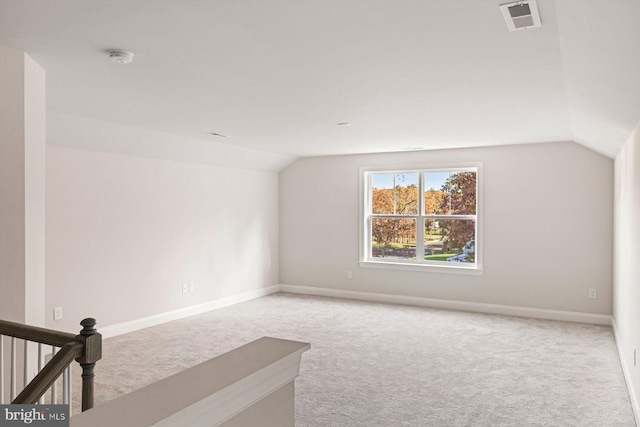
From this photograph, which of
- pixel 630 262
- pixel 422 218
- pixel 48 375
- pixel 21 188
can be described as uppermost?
pixel 21 188

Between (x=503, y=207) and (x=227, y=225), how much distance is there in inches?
150

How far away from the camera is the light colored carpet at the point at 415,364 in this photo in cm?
337

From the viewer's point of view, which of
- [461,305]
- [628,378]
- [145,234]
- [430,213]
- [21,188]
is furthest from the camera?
[430,213]

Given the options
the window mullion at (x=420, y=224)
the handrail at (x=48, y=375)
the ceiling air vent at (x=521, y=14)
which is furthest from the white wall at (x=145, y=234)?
the ceiling air vent at (x=521, y=14)

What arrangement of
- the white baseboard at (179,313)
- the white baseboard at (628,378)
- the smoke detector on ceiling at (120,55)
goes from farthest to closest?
the white baseboard at (179,313) < the white baseboard at (628,378) < the smoke detector on ceiling at (120,55)

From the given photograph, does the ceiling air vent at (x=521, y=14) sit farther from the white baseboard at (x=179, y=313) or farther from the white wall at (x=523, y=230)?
the white baseboard at (x=179, y=313)

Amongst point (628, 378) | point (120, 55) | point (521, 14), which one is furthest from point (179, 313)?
point (521, 14)

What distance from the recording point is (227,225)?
7129 millimetres

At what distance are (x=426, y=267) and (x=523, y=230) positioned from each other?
139 centimetres

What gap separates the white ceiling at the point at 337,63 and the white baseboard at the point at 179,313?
2.23 metres

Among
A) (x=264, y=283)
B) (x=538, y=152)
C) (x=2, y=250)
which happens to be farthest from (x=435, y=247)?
(x=2, y=250)

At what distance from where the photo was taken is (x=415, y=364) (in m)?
4.38

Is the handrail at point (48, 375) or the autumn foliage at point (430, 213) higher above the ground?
the autumn foliage at point (430, 213)

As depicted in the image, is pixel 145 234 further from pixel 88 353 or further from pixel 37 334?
pixel 88 353
